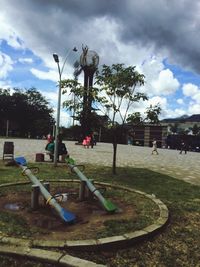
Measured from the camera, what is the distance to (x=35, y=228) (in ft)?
18.5

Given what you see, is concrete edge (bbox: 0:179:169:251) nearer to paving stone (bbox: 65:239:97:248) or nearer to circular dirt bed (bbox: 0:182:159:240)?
paving stone (bbox: 65:239:97:248)

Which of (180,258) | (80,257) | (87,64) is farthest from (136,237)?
(87,64)

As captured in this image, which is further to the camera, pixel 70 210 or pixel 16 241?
pixel 70 210

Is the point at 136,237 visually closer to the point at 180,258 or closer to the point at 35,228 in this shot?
the point at 180,258

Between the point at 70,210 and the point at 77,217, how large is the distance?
53 centimetres

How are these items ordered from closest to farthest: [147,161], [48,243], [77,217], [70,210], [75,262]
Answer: [75,262] → [48,243] → [77,217] → [70,210] → [147,161]

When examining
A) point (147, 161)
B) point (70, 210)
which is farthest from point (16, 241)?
point (147, 161)

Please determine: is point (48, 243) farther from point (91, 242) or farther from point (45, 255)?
point (91, 242)

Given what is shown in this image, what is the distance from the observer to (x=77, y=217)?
649cm

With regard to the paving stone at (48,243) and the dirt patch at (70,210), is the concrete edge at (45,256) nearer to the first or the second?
the paving stone at (48,243)

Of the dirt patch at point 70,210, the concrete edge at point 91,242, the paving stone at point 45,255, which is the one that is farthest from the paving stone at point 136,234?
the paving stone at point 45,255

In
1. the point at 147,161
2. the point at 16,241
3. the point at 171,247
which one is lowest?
the point at 171,247

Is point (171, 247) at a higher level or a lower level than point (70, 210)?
lower

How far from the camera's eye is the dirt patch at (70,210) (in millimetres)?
5457
